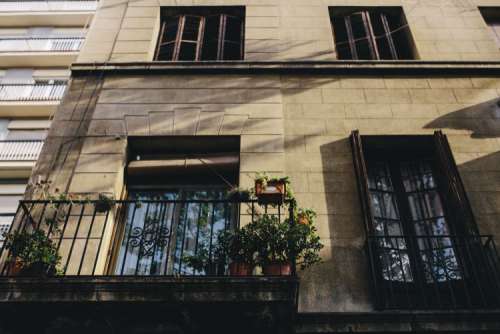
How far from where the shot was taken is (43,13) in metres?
28.6

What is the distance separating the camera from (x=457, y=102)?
30.2 feet

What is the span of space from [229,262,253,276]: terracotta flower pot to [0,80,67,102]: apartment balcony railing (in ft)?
70.2

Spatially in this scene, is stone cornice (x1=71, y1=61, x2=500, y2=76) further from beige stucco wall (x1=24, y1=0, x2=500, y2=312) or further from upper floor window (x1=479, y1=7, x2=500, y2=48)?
upper floor window (x1=479, y1=7, x2=500, y2=48)

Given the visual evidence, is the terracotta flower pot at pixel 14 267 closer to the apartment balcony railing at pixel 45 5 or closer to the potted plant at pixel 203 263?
the potted plant at pixel 203 263

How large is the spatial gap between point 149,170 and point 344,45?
5.61 metres

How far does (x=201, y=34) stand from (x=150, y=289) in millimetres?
7274

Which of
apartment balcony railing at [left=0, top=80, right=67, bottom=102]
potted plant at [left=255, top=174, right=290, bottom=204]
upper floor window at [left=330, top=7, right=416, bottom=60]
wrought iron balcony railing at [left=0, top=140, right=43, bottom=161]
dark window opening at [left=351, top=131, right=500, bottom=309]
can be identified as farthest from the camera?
apartment balcony railing at [left=0, top=80, right=67, bottom=102]

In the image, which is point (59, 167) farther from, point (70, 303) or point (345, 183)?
point (345, 183)

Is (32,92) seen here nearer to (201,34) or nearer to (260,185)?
(201,34)

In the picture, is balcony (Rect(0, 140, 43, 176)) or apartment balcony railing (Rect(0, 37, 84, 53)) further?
apartment balcony railing (Rect(0, 37, 84, 53))

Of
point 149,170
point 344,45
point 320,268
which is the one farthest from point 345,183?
point 344,45

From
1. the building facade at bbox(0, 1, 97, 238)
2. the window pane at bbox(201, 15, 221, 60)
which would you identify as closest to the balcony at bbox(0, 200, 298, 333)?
the window pane at bbox(201, 15, 221, 60)

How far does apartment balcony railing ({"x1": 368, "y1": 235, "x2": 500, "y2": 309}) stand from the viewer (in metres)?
6.58

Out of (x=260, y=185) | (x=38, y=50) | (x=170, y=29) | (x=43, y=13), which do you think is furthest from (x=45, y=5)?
(x=260, y=185)
